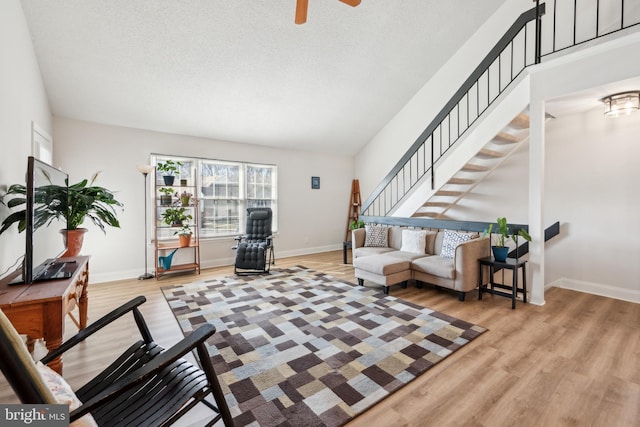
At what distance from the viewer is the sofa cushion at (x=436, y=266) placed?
331cm

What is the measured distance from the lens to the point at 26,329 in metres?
1.47

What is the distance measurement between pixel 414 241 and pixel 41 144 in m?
4.96

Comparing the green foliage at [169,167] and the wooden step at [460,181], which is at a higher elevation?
the green foliage at [169,167]

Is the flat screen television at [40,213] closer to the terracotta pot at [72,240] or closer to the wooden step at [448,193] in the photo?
the terracotta pot at [72,240]

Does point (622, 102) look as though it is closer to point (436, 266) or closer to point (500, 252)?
point (500, 252)

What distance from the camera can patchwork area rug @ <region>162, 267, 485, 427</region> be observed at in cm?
169

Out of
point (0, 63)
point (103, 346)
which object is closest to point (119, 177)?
point (0, 63)

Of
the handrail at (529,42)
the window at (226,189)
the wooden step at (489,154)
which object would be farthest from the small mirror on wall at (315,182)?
the wooden step at (489,154)

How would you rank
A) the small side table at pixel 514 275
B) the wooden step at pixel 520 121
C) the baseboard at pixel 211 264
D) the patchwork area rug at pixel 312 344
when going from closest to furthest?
the patchwork area rug at pixel 312 344 < the small side table at pixel 514 275 < the wooden step at pixel 520 121 < the baseboard at pixel 211 264

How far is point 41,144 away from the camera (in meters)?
3.39

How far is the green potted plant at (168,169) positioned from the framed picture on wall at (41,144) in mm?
1269

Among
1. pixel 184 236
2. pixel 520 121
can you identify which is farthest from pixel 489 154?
pixel 184 236

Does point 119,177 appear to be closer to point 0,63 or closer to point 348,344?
point 0,63

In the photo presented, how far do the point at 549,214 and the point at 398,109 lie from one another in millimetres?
3393
